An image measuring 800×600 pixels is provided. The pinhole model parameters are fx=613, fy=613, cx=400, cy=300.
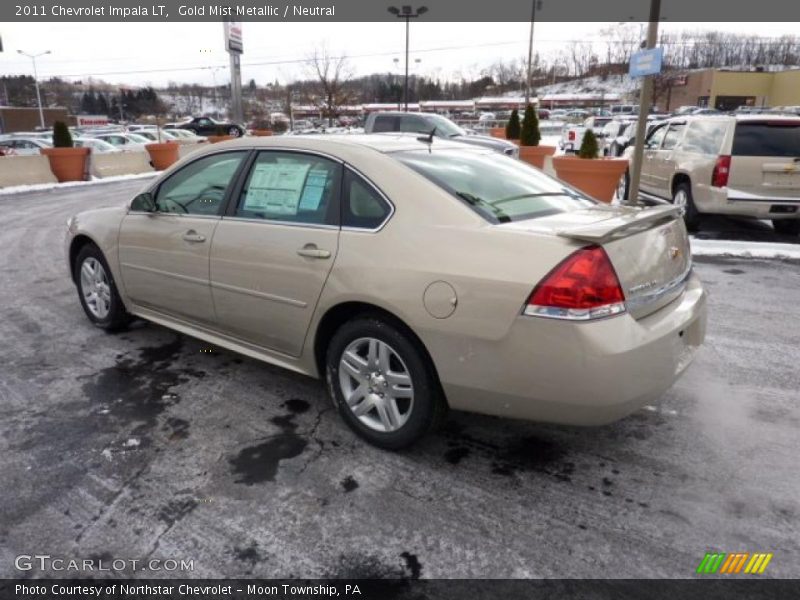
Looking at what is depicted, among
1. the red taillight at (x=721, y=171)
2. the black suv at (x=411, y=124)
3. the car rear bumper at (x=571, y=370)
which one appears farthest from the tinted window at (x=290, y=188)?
the black suv at (x=411, y=124)

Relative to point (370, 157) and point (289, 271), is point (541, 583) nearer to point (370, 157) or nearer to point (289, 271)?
point (289, 271)

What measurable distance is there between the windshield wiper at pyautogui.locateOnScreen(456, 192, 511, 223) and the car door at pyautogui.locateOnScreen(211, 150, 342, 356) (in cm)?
68

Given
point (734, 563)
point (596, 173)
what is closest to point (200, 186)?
point (734, 563)

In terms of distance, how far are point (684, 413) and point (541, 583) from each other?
1.75 metres

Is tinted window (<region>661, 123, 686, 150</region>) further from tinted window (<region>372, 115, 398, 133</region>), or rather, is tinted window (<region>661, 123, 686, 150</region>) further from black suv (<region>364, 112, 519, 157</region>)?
tinted window (<region>372, 115, 398, 133</region>)

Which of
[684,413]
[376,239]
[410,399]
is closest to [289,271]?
[376,239]

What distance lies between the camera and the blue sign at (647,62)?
741 centimetres

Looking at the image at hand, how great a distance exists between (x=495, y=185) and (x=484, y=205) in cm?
39

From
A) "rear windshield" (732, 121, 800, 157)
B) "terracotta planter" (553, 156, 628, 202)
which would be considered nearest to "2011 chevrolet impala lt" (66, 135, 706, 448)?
"rear windshield" (732, 121, 800, 157)

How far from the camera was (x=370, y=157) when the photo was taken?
329 centimetres

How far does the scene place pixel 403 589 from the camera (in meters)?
2.26

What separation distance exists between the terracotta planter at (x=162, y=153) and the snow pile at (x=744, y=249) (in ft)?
62.7

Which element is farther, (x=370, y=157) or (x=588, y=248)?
(x=370, y=157)

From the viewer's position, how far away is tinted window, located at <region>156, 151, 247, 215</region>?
3882 millimetres
